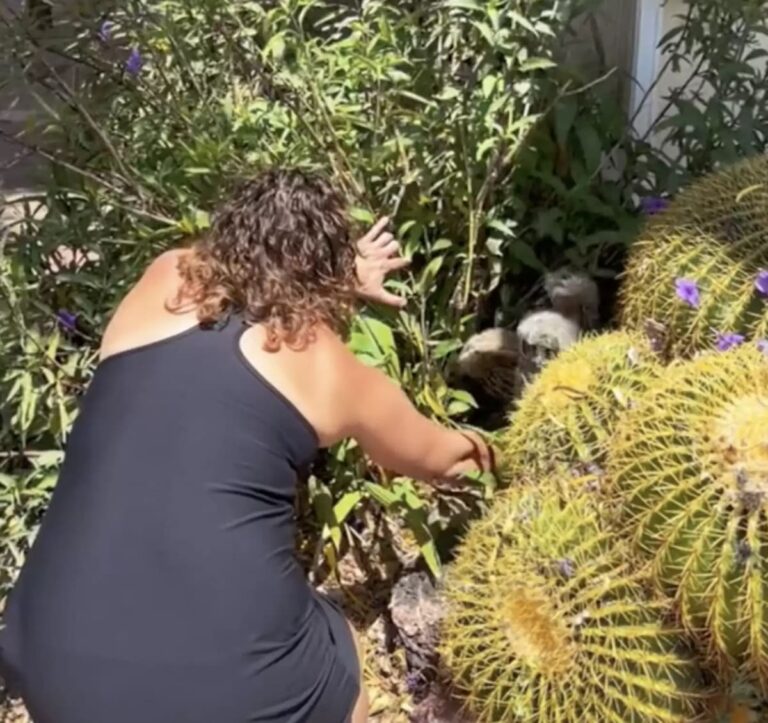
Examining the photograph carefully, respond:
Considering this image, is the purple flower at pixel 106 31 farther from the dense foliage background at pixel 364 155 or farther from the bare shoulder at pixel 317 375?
the bare shoulder at pixel 317 375

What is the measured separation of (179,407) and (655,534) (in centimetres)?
80

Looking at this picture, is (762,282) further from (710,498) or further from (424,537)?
(424,537)

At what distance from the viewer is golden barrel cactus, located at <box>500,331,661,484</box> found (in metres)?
2.32

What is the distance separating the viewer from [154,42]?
307cm

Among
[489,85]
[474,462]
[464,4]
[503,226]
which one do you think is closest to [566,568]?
[474,462]

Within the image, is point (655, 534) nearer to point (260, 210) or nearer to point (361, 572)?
point (260, 210)

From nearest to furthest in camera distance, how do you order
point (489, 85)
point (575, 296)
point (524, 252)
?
point (489, 85)
point (575, 296)
point (524, 252)

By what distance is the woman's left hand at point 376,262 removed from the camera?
8.18 feet

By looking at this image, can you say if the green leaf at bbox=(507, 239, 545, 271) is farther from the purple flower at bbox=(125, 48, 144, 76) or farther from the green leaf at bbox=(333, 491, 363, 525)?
the purple flower at bbox=(125, 48, 144, 76)

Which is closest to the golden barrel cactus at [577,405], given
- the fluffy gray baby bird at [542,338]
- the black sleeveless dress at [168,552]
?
the fluffy gray baby bird at [542,338]

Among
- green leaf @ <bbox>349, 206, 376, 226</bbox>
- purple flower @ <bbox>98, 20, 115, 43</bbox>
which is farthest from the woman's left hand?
purple flower @ <bbox>98, 20, 115, 43</bbox>

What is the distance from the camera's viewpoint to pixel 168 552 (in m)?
1.94

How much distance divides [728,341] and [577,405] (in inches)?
12.1

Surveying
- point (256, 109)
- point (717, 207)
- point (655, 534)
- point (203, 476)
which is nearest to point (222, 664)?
point (203, 476)
